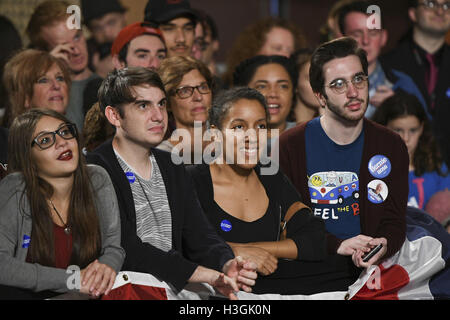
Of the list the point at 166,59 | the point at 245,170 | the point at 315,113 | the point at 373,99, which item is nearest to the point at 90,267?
the point at 245,170

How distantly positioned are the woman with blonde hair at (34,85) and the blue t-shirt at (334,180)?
886mm

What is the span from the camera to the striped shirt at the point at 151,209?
215cm

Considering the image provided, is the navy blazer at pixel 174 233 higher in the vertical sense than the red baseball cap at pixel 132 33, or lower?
lower

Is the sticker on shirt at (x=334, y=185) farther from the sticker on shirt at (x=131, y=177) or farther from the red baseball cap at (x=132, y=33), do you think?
the red baseball cap at (x=132, y=33)

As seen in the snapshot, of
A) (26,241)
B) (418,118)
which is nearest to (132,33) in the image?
(26,241)

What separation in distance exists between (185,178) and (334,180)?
47 centimetres

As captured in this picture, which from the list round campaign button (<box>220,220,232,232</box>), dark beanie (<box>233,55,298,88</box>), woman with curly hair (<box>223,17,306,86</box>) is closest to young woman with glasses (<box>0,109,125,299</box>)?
round campaign button (<box>220,220,232,232</box>)

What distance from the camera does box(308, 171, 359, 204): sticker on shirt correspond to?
89.4 inches

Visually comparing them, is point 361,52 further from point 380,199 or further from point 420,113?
point 420,113

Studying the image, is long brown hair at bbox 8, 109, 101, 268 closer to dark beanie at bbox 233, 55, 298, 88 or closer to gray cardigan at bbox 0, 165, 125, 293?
gray cardigan at bbox 0, 165, 125, 293

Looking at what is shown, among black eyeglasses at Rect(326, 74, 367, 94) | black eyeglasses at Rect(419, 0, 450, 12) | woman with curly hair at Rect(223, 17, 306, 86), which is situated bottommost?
black eyeglasses at Rect(326, 74, 367, 94)

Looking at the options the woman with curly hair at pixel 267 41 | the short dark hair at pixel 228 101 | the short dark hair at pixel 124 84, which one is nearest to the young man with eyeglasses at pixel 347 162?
the short dark hair at pixel 228 101

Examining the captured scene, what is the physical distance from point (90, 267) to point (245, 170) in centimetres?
59

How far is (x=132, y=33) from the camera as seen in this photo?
279 cm
